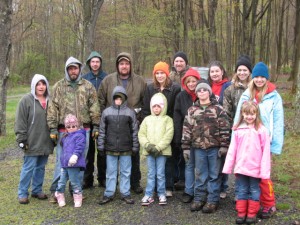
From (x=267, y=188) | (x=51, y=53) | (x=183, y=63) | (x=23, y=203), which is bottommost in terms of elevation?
(x=23, y=203)

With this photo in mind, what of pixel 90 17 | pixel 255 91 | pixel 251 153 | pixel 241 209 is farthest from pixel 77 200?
pixel 90 17

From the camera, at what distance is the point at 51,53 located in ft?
142

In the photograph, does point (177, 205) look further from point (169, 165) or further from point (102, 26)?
point (102, 26)

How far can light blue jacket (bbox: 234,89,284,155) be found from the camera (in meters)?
5.07

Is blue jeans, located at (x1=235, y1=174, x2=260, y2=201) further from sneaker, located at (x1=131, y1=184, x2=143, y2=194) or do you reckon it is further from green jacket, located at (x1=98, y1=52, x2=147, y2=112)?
green jacket, located at (x1=98, y1=52, x2=147, y2=112)

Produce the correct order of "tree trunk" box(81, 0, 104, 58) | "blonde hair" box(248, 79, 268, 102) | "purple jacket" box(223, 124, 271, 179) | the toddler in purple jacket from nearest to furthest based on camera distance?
"purple jacket" box(223, 124, 271, 179) < "blonde hair" box(248, 79, 268, 102) < the toddler in purple jacket < "tree trunk" box(81, 0, 104, 58)

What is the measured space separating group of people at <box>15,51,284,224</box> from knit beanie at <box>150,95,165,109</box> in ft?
0.05

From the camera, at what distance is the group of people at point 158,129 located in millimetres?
5125

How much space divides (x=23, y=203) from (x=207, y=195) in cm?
289

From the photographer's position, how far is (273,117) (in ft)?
16.9

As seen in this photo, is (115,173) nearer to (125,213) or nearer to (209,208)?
(125,213)

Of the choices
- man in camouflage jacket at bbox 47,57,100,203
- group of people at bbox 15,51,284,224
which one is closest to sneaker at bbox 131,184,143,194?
group of people at bbox 15,51,284,224

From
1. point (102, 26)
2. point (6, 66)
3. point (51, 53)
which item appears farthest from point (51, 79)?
point (6, 66)

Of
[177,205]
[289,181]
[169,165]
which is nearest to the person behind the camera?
[177,205]
